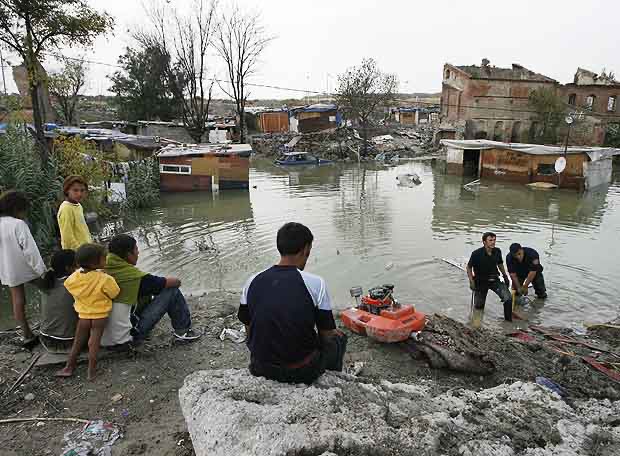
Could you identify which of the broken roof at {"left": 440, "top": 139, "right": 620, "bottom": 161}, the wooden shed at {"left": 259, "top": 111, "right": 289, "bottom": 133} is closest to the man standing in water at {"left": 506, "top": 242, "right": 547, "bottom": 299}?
the broken roof at {"left": 440, "top": 139, "right": 620, "bottom": 161}

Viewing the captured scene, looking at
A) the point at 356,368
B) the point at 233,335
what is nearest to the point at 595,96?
the point at 356,368

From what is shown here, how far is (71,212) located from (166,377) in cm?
247

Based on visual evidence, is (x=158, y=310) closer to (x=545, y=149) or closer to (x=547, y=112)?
(x=545, y=149)

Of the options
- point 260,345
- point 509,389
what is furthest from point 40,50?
point 509,389

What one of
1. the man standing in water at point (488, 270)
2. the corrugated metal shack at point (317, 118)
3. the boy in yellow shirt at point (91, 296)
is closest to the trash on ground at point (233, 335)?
the boy in yellow shirt at point (91, 296)

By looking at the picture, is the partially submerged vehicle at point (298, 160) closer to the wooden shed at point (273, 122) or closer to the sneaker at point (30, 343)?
the wooden shed at point (273, 122)

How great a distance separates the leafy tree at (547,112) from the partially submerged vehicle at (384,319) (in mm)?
34784

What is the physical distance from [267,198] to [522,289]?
13.1 meters

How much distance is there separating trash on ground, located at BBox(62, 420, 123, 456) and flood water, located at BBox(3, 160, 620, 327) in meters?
4.96

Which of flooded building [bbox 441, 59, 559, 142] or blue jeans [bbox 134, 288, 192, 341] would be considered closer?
blue jeans [bbox 134, 288, 192, 341]

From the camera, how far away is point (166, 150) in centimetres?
1892

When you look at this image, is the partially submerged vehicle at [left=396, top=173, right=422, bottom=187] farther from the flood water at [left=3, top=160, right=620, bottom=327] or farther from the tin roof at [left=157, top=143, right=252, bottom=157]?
the tin roof at [left=157, top=143, right=252, bottom=157]

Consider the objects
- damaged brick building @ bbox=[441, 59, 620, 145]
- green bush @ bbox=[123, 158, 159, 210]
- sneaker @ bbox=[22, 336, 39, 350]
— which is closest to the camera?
sneaker @ bbox=[22, 336, 39, 350]

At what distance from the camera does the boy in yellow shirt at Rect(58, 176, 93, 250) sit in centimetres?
512
